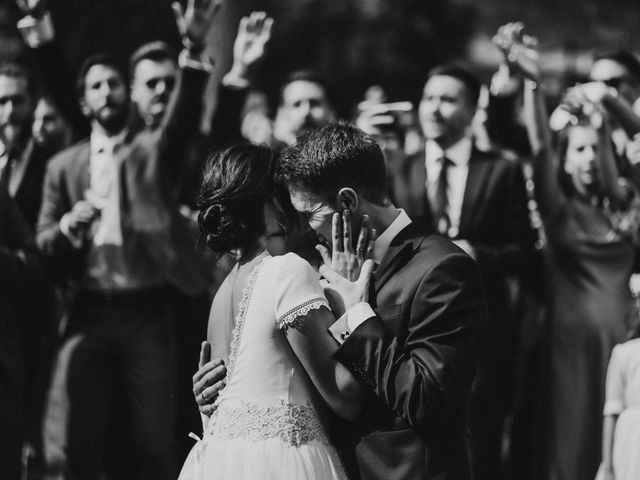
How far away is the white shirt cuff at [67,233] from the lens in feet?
18.0

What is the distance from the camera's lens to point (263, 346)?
3.17 metres

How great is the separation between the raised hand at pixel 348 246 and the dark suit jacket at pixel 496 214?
96.3 inches

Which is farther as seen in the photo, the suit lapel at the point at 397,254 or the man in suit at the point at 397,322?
the suit lapel at the point at 397,254

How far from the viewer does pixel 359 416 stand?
10.3 ft

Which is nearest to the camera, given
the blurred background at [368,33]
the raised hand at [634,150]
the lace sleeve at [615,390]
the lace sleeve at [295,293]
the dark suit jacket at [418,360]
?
the dark suit jacket at [418,360]

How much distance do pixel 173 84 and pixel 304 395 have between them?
3.37 meters

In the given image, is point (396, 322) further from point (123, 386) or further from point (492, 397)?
point (123, 386)

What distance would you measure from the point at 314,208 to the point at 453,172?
2680 millimetres

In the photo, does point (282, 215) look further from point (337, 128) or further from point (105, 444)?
point (105, 444)

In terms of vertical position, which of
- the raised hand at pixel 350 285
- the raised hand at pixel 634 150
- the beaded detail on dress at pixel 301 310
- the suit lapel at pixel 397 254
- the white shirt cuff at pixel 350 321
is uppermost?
the raised hand at pixel 634 150

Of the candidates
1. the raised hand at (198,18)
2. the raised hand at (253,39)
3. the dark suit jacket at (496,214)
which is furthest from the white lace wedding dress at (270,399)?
the raised hand at (253,39)

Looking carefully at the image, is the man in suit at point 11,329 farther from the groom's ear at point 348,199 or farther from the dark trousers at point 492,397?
the groom's ear at point 348,199

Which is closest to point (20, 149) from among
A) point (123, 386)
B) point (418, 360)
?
point (123, 386)

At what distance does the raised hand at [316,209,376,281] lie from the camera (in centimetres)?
309
